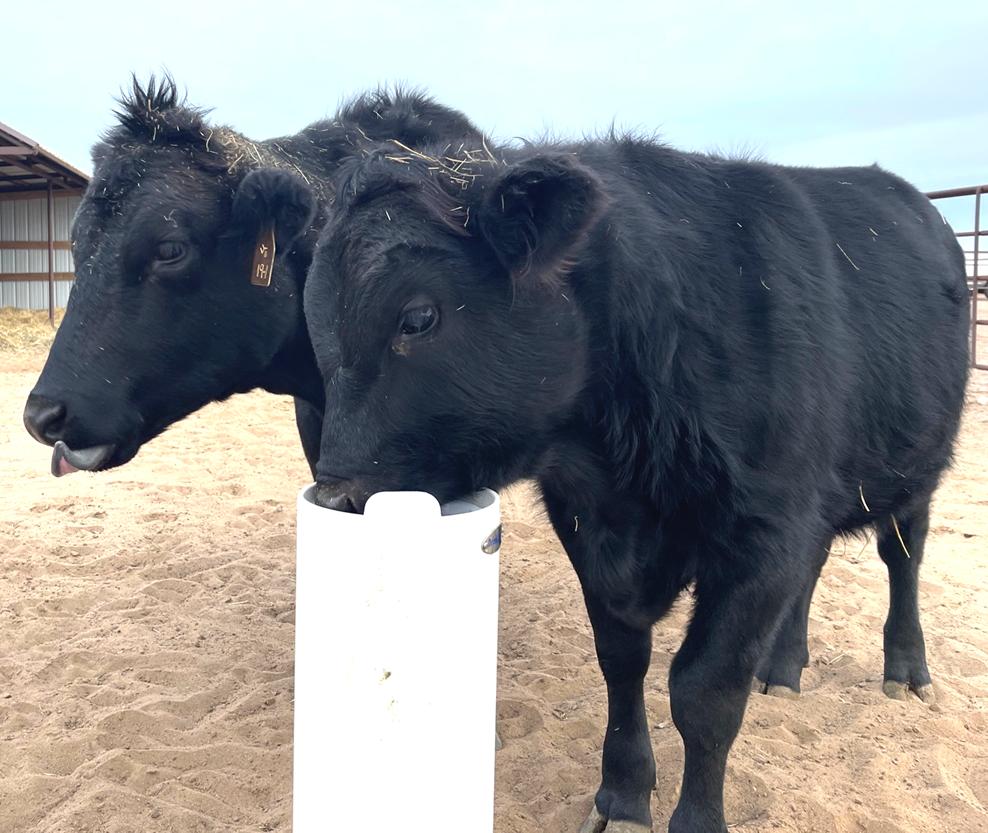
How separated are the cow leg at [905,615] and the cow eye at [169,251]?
9.07ft

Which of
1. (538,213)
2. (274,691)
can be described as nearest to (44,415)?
(274,691)

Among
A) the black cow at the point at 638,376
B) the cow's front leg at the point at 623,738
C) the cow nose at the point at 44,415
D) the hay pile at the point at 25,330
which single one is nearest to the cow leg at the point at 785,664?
the black cow at the point at 638,376

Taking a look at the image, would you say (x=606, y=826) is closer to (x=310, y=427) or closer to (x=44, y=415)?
(x=310, y=427)

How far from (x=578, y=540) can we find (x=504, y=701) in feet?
3.64

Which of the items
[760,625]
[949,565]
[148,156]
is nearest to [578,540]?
[760,625]

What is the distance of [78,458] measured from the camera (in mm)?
2879

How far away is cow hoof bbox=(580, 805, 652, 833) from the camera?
8.84ft

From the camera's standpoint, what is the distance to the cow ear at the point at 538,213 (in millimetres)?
1967

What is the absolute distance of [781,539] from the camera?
2.31 meters

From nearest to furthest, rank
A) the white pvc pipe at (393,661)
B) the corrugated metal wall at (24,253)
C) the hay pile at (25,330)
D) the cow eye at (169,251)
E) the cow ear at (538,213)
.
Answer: the white pvc pipe at (393,661), the cow ear at (538,213), the cow eye at (169,251), the hay pile at (25,330), the corrugated metal wall at (24,253)

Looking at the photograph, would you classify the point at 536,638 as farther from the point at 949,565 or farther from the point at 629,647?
the point at 949,565

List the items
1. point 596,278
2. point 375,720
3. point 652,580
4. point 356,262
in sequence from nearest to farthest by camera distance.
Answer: point 375,720
point 356,262
point 596,278
point 652,580

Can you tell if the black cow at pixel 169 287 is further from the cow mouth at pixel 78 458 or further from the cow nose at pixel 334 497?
the cow nose at pixel 334 497

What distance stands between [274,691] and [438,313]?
2.11m
